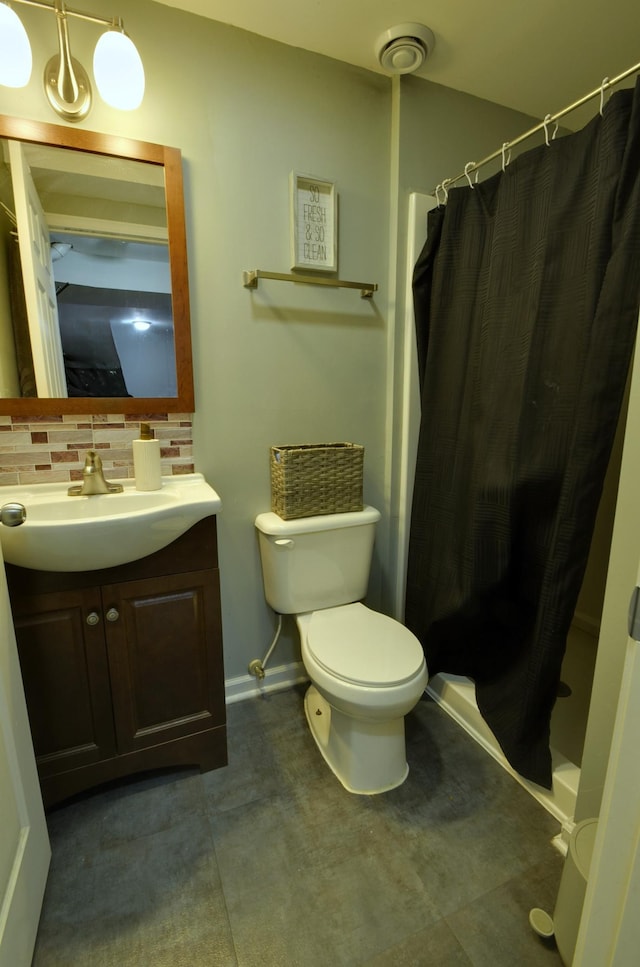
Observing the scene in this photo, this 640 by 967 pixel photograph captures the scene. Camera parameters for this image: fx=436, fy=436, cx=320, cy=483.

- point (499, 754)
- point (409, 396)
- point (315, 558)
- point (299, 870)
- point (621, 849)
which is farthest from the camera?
point (409, 396)

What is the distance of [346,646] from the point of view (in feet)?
4.47

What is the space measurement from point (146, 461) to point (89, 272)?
1.91 ft

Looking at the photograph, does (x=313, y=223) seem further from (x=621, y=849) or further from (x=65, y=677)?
(x=621, y=849)

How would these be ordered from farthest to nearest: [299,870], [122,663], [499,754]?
[499,754], [122,663], [299,870]

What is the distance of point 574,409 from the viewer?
46.7 inches

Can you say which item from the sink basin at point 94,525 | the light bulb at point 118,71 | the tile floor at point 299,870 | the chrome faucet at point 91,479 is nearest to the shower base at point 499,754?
the tile floor at point 299,870

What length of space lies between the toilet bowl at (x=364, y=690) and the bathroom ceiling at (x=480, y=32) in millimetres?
1867

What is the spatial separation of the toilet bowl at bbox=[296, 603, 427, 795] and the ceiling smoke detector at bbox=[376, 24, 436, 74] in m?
1.84

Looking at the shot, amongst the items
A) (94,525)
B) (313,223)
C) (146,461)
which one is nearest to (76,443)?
(146,461)

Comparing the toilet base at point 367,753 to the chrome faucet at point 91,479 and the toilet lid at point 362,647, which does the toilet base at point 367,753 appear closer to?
the toilet lid at point 362,647

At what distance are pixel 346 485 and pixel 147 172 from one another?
1161 millimetres

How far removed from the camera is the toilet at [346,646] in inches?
48.3

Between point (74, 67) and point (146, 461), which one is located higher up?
point (74, 67)

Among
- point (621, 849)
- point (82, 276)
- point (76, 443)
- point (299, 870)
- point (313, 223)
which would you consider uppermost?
point (313, 223)
